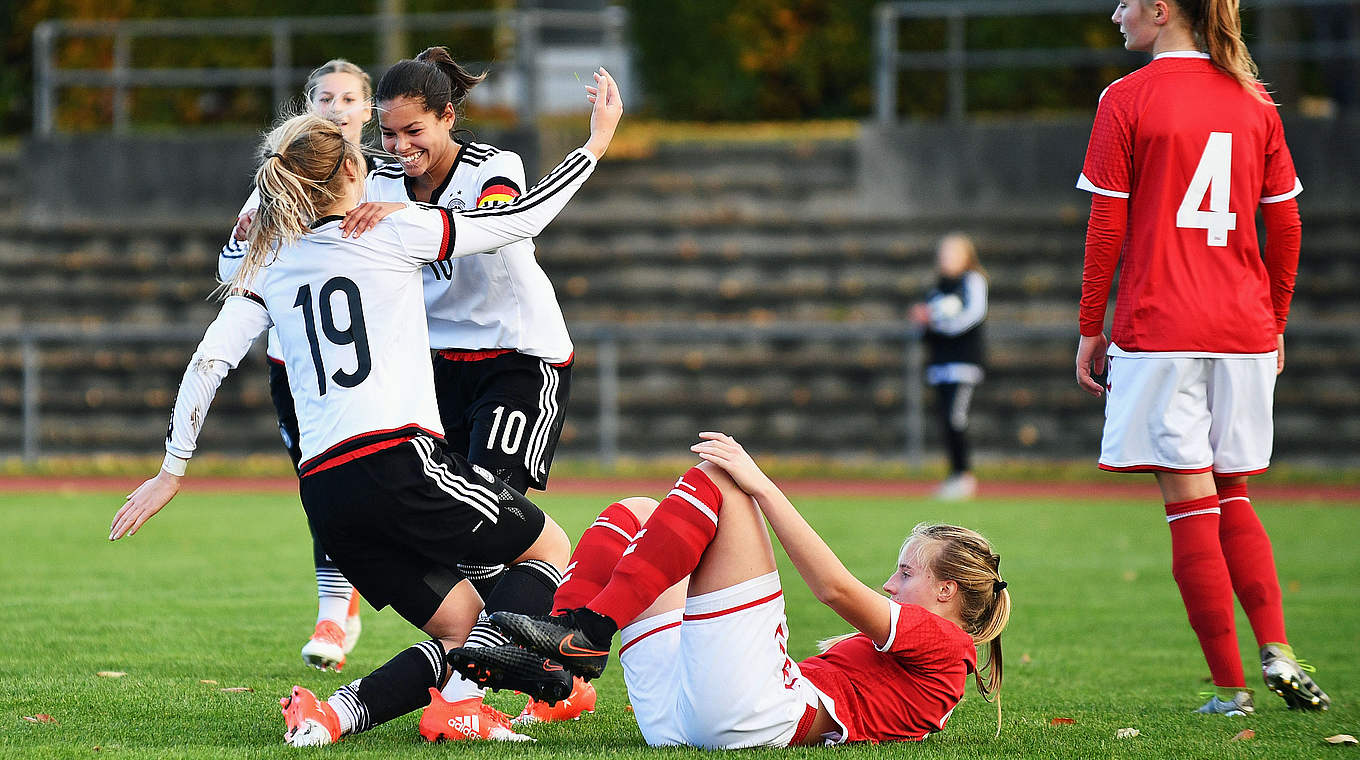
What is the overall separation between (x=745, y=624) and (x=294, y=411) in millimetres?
2030

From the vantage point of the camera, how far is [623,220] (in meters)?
17.0

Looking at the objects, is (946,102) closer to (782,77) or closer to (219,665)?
(782,77)

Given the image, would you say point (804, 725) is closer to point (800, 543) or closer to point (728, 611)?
point (728, 611)

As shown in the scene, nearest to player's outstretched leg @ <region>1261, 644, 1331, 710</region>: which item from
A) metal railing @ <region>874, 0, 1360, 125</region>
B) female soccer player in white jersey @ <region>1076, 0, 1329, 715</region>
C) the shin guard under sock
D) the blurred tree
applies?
female soccer player in white jersey @ <region>1076, 0, 1329, 715</region>

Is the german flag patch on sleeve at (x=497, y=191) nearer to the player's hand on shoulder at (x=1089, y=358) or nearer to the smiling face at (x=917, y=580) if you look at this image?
the smiling face at (x=917, y=580)

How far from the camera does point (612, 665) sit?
5914 mm

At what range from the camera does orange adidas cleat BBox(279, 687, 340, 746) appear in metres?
3.99

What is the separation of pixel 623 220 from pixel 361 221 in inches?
511

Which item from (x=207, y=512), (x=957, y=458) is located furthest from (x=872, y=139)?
(x=207, y=512)

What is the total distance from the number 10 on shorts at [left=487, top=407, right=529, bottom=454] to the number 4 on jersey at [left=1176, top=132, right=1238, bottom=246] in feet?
6.59

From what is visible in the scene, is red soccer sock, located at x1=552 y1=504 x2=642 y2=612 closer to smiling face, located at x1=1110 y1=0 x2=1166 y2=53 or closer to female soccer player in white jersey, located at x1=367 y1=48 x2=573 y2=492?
female soccer player in white jersey, located at x1=367 y1=48 x2=573 y2=492

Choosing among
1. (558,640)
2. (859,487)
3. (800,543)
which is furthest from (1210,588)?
(859,487)

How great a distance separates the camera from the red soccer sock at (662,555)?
3.86m

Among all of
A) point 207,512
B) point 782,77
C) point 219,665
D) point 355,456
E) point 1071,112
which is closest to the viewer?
point 355,456
